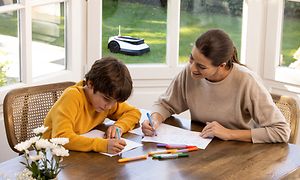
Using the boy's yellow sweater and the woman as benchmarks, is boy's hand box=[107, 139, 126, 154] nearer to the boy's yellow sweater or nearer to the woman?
the boy's yellow sweater

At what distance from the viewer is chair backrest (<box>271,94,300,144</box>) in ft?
8.65

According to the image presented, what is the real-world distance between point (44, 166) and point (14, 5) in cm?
150

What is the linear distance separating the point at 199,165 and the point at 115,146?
1.05 feet

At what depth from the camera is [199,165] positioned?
2166mm

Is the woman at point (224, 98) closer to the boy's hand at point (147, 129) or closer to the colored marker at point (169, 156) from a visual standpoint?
the boy's hand at point (147, 129)

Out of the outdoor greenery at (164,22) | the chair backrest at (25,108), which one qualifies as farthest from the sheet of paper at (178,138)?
the outdoor greenery at (164,22)

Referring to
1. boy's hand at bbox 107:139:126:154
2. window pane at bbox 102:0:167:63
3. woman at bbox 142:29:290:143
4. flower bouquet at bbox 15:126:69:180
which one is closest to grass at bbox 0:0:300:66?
window pane at bbox 102:0:167:63

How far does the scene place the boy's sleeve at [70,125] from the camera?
2.22 metres

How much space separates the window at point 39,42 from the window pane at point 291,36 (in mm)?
1242

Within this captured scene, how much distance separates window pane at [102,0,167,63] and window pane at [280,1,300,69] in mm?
747

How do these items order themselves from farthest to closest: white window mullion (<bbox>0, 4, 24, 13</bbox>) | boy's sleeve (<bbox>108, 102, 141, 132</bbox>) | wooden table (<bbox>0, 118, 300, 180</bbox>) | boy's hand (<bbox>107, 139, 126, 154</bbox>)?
white window mullion (<bbox>0, 4, 24, 13</bbox>), boy's sleeve (<bbox>108, 102, 141, 132</bbox>), boy's hand (<bbox>107, 139, 126, 154</bbox>), wooden table (<bbox>0, 118, 300, 180</bbox>)

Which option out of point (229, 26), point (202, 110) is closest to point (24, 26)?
point (202, 110)

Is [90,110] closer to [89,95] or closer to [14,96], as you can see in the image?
[89,95]

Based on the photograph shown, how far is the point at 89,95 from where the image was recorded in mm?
2410
